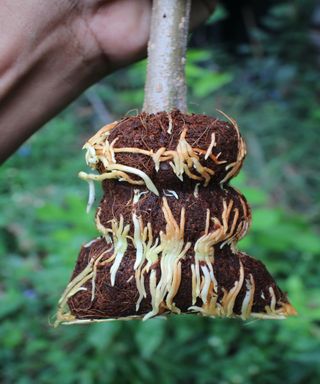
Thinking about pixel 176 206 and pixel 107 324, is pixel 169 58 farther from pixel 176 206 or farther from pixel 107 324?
pixel 107 324

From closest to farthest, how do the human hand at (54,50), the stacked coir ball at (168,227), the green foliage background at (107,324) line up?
the stacked coir ball at (168,227), the human hand at (54,50), the green foliage background at (107,324)

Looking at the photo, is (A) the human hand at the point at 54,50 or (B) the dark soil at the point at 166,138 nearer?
(B) the dark soil at the point at 166,138

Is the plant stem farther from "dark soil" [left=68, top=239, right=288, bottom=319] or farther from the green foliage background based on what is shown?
the green foliage background

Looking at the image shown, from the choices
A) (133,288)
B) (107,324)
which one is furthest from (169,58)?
(107,324)

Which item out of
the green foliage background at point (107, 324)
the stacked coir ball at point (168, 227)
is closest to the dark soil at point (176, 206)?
the stacked coir ball at point (168, 227)

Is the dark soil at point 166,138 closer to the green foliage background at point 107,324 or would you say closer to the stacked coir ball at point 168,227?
the stacked coir ball at point 168,227

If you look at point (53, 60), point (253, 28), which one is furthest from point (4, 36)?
point (253, 28)

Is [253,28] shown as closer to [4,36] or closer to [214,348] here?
[214,348]
